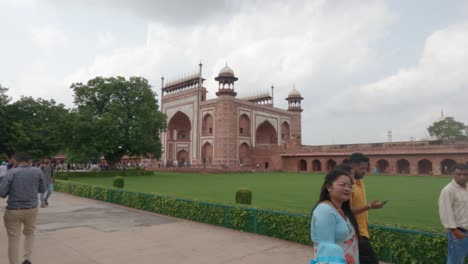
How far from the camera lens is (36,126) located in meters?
24.8

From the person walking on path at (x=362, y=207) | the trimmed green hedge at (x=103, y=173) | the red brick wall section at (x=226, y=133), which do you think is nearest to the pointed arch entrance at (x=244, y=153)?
the red brick wall section at (x=226, y=133)

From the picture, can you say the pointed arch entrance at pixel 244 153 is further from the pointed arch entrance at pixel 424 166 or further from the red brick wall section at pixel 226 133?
the pointed arch entrance at pixel 424 166

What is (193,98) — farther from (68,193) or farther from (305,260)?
(305,260)

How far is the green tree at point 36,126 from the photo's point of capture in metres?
21.7

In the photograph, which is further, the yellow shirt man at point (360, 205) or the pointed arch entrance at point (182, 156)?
the pointed arch entrance at point (182, 156)

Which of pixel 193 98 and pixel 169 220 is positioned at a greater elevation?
pixel 193 98

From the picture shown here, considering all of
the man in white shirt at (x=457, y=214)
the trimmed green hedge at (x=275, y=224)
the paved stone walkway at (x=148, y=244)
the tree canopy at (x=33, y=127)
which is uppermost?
the tree canopy at (x=33, y=127)

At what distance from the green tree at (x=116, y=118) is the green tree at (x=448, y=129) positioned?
34.1m

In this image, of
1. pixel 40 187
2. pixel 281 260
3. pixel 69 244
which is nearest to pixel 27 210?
pixel 40 187

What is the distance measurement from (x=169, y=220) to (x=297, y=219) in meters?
3.05

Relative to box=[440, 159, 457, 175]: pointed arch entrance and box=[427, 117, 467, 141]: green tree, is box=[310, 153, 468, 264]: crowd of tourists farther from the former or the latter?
box=[427, 117, 467, 141]: green tree

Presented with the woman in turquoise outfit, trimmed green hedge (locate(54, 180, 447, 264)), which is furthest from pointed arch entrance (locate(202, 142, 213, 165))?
the woman in turquoise outfit

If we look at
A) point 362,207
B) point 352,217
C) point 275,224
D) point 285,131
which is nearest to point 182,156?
point 285,131

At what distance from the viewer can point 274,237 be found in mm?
5520
